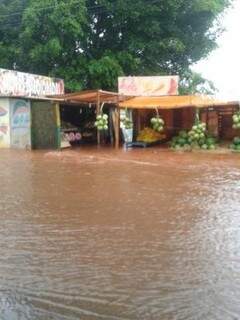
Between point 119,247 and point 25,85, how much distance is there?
16021 millimetres

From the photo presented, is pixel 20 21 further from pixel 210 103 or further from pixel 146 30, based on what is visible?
pixel 210 103

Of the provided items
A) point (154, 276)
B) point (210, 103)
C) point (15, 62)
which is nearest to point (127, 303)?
point (154, 276)

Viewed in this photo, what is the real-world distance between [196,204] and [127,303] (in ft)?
14.1

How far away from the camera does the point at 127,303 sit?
13.2ft

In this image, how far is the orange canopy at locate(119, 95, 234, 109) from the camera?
18281 mm

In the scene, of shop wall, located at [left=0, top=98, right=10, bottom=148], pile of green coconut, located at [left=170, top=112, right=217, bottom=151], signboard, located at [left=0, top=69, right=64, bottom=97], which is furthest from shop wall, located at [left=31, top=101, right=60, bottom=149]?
pile of green coconut, located at [left=170, top=112, right=217, bottom=151]

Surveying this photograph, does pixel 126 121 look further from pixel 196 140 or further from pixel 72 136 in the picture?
pixel 72 136

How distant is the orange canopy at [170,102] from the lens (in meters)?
18.3

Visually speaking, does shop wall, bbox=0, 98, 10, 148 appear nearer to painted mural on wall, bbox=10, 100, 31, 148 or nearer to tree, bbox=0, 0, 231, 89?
painted mural on wall, bbox=10, 100, 31, 148

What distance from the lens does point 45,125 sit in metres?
19.2

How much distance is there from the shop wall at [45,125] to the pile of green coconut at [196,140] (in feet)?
15.2

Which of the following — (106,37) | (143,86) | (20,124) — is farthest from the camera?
(106,37)

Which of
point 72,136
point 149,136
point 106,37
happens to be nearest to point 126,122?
point 149,136

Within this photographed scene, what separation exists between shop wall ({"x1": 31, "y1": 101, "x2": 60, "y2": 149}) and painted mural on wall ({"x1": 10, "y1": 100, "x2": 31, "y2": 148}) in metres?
0.24
